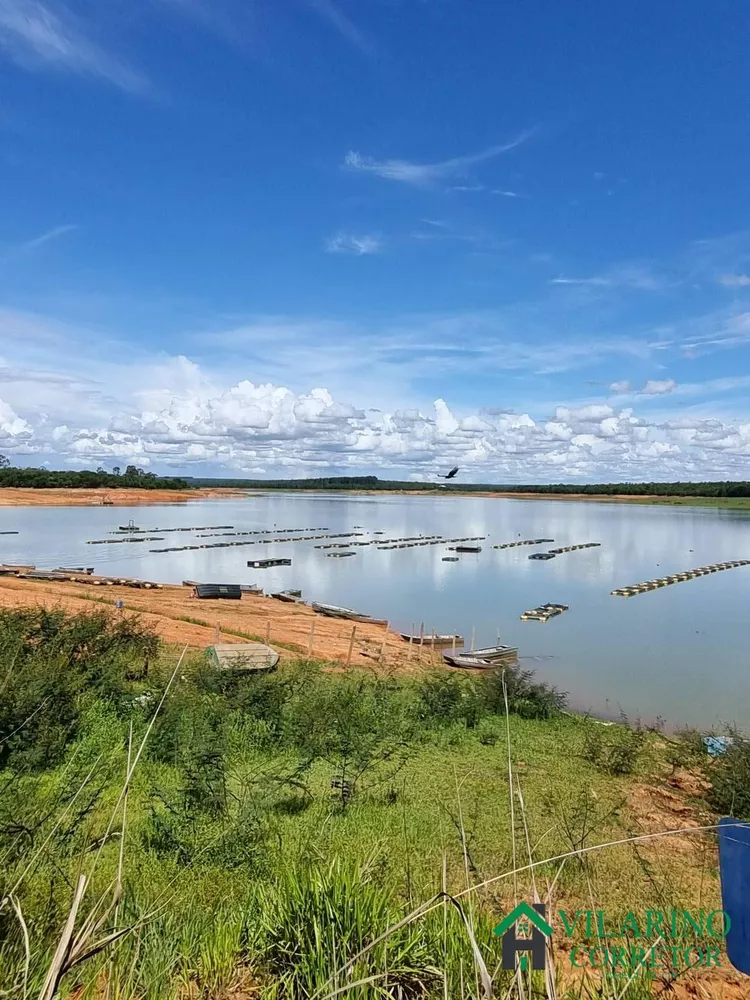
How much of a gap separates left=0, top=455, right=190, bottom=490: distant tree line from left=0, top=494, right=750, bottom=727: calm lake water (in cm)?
3853

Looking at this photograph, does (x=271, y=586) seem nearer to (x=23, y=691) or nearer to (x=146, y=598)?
(x=146, y=598)

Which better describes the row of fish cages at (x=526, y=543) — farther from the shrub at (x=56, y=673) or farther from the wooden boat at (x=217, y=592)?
the shrub at (x=56, y=673)

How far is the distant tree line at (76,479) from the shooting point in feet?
344

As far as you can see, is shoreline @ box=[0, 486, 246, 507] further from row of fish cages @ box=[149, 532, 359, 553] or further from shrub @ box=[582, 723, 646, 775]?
shrub @ box=[582, 723, 646, 775]

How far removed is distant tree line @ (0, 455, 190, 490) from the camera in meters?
105

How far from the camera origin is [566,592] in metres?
34.3

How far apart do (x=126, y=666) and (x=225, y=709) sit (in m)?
2.71

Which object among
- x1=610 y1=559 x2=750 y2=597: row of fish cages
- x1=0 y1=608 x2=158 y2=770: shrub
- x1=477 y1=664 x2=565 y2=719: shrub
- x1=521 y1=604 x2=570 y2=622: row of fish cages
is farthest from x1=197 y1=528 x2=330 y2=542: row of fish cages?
x1=477 y1=664 x2=565 y2=719: shrub

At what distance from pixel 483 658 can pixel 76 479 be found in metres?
110

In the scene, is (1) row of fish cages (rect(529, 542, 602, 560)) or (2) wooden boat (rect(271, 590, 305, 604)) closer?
(2) wooden boat (rect(271, 590, 305, 604))

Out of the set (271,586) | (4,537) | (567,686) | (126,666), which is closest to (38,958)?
(126,666)

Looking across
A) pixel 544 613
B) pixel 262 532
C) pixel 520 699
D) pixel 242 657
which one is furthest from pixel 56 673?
pixel 262 532

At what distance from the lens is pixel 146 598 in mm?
26000

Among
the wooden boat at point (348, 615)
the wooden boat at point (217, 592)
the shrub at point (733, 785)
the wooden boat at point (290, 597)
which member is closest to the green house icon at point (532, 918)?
the shrub at point (733, 785)
